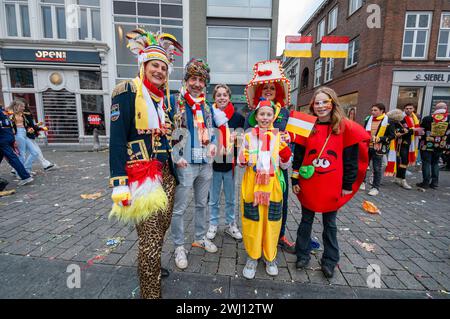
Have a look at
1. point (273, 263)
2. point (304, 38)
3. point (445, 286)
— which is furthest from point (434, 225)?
point (304, 38)

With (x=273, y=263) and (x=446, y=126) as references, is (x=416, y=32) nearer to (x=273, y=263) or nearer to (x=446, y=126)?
(x=446, y=126)

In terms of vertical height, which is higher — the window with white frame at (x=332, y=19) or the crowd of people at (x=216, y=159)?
the window with white frame at (x=332, y=19)

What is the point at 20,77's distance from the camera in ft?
40.1

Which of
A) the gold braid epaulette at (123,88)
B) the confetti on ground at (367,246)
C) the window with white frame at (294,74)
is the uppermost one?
the window with white frame at (294,74)

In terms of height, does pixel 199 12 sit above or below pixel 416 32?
above

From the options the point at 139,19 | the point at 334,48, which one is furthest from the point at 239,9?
the point at 334,48

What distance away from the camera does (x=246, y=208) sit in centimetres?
238

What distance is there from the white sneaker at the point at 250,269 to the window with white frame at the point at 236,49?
12857mm

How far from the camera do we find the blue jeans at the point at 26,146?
6.24 metres

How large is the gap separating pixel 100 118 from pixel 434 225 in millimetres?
15042

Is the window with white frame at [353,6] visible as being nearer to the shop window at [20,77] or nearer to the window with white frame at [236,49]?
the window with white frame at [236,49]

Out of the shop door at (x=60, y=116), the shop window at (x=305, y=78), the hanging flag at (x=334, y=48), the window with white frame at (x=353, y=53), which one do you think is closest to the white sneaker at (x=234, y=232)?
the hanging flag at (x=334, y=48)

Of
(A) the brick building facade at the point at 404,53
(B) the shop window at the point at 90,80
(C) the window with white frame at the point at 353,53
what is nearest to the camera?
(A) the brick building facade at the point at 404,53

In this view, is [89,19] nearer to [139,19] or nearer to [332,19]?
[139,19]
